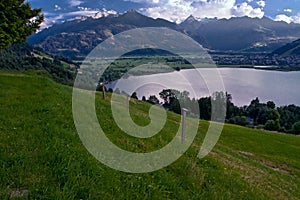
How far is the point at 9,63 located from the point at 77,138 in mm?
126251

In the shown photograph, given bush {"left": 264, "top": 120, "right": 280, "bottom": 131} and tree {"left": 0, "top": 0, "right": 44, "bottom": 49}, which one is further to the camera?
bush {"left": 264, "top": 120, "right": 280, "bottom": 131}

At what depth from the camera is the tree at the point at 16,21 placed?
94.2 ft

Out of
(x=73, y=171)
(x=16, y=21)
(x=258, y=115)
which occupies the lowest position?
(x=258, y=115)

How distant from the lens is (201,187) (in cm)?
956

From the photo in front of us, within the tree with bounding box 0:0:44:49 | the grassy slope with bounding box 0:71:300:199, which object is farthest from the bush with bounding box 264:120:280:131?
the grassy slope with bounding box 0:71:300:199

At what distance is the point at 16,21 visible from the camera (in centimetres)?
2988

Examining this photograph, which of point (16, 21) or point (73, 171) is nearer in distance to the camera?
point (73, 171)

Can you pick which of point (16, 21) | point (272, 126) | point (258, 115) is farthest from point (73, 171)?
point (258, 115)

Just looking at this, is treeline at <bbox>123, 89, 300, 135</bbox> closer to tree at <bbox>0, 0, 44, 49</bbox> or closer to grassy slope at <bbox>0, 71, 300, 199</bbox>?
tree at <bbox>0, 0, 44, 49</bbox>

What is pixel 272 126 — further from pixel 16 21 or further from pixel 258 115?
pixel 16 21

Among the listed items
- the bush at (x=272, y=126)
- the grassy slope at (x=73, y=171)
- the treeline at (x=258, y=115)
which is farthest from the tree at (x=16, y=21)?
the bush at (x=272, y=126)

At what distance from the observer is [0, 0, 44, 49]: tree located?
28703 mm

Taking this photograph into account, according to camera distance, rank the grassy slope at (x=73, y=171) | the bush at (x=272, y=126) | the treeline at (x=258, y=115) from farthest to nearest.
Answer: the treeline at (x=258, y=115)
the bush at (x=272, y=126)
the grassy slope at (x=73, y=171)

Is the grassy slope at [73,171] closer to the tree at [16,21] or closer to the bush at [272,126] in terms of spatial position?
the tree at [16,21]
